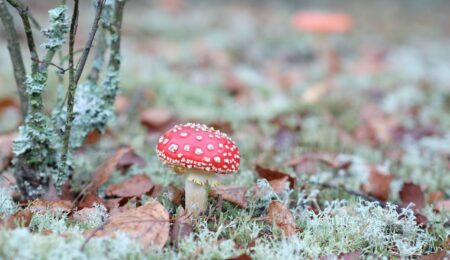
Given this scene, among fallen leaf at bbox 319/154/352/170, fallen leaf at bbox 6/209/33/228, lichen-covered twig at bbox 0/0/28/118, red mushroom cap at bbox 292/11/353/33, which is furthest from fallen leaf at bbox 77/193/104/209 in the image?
red mushroom cap at bbox 292/11/353/33

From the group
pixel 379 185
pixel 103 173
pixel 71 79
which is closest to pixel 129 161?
pixel 103 173

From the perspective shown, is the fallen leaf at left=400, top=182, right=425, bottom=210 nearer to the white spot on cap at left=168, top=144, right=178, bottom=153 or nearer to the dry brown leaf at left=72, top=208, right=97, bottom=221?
the white spot on cap at left=168, top=144, right=178, bottom=153

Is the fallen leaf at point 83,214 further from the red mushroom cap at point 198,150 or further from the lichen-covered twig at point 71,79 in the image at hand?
the red mushroom cap at point 198,150

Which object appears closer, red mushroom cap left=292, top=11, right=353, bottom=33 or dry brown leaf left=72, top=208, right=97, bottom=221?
dry brown leaf left=72, top=208, right=97, bottom=221

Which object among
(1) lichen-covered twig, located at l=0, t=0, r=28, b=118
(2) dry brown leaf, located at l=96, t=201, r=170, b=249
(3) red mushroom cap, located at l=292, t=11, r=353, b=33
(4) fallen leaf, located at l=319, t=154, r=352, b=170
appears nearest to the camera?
(2) dry brown leaf, located at l=96, t=201, r=170, b=249

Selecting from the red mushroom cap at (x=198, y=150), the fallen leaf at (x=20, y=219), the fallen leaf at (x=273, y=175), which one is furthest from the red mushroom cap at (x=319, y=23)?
the fallen leaf at (x=20, y=219)

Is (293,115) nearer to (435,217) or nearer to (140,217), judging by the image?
(435,217)
